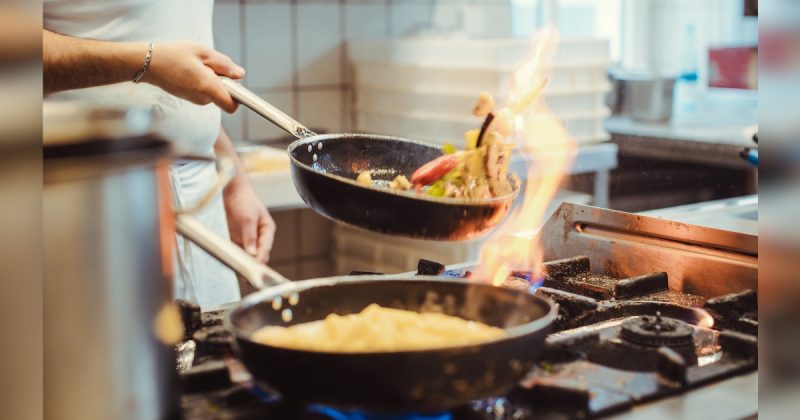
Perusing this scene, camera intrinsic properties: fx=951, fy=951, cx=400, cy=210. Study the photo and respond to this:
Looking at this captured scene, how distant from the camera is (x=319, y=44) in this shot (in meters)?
2.96

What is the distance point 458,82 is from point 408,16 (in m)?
0.66

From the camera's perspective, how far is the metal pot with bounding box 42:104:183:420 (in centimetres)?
70

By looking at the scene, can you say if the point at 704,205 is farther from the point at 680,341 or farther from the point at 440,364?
the point at 440,364

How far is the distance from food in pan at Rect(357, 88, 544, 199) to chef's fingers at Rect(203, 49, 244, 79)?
320mm

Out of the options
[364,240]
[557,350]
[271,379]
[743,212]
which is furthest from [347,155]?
[364,240]

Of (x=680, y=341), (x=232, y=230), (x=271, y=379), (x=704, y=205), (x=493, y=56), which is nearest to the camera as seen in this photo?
(x=271, y=379)

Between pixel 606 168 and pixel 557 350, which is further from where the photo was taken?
pixel 606 168

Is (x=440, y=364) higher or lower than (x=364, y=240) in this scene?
higher

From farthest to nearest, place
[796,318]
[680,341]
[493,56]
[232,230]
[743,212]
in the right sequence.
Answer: [493,56] → [232,230] → [743,212] → [680,341] → [796,318]

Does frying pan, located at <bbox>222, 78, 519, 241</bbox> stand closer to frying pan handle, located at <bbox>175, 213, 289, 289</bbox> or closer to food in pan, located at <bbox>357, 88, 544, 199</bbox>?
food in pan, located at <bbox>357, 88, 544, 199</bbox>

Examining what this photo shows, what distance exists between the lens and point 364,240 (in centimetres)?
287

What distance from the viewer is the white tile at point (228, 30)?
2738 mm

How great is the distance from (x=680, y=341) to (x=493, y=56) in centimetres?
157

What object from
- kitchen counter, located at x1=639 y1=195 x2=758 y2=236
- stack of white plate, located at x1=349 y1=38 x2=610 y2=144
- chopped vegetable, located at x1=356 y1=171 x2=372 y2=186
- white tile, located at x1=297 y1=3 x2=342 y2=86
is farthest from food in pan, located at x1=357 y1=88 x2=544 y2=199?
white tile, located at x1=297 y1=3 x2=342 y2=86
